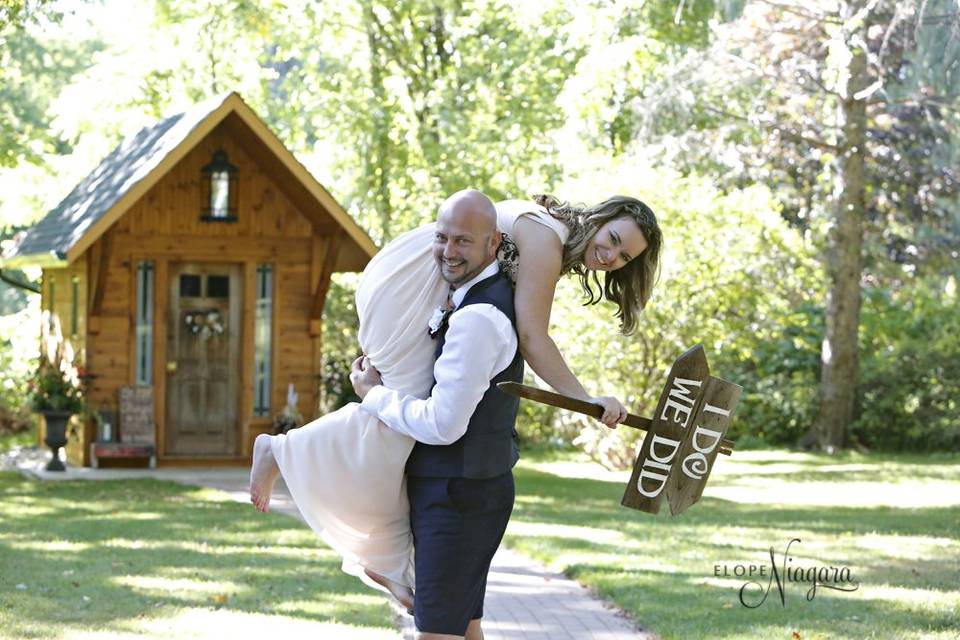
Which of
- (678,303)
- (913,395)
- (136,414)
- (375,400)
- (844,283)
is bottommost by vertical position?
(136,414)

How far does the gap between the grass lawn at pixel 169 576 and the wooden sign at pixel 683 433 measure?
301 centimetres

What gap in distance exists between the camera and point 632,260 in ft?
15.3

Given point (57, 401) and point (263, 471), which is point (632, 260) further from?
point (57, 401)

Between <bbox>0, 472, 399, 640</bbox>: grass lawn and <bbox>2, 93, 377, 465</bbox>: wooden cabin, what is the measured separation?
3.36 m

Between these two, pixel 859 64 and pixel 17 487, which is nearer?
pixel 17 487

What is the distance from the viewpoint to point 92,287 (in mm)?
16453

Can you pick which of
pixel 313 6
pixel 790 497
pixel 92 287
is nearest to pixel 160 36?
pixel 313 6

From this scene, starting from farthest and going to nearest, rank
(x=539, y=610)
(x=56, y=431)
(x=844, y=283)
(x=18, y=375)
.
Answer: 1. (x=18, y=375)
2. (x=844, y=283)
3. (x=56, y=431)
4. (x=539, y=610)

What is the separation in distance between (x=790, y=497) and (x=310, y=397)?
579 centimetres

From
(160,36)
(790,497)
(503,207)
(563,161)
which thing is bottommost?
(790,497)

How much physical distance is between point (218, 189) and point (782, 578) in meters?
9.73

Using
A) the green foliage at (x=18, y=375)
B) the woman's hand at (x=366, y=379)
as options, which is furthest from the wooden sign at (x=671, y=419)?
the green foliage at (x=18, y=375)

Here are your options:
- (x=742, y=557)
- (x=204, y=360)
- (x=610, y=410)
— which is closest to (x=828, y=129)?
(x=204, y=360)

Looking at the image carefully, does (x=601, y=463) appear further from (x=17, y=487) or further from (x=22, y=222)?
(x=22, y=222)
